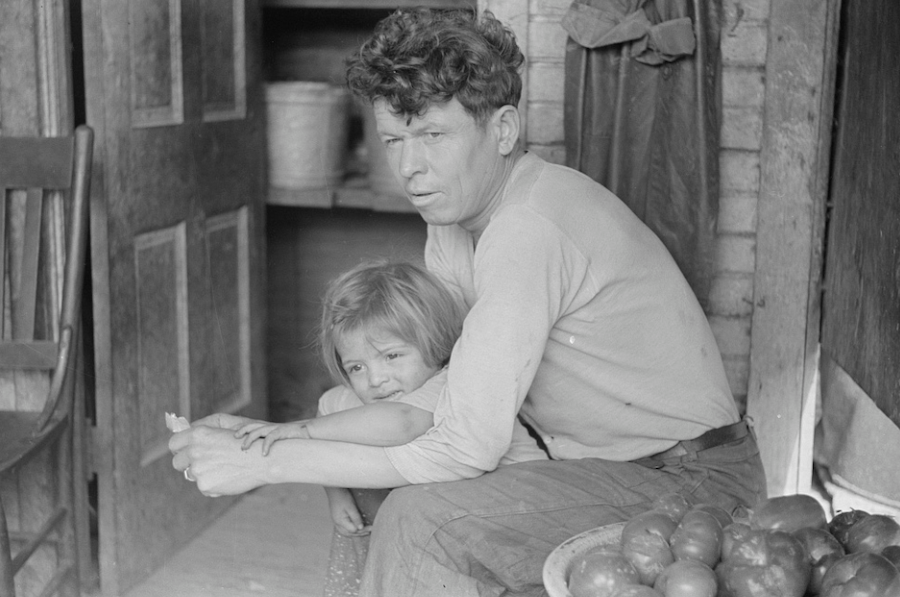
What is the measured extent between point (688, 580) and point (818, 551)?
26 cm

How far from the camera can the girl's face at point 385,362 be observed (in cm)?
202

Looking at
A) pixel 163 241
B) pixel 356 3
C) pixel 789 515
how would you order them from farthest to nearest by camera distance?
pixel 356 3 < pixel 163 241 < pixel 789 515

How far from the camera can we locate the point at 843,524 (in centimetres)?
162

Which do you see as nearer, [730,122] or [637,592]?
[637,592]

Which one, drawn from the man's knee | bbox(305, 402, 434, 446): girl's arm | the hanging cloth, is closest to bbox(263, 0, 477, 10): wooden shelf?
the hanging cloth

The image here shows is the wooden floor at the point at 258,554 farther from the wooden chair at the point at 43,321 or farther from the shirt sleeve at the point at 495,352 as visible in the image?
the shirt sleeve at the point at 495,352

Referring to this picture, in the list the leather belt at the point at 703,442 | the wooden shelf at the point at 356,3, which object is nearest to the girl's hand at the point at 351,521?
the leather belt at the point at 703,442

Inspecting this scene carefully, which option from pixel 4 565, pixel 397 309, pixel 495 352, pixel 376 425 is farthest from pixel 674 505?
pixel 4 565

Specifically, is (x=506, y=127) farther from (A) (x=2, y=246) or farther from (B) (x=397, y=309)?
(A) (x=2, y=246)

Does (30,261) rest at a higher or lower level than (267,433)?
higher

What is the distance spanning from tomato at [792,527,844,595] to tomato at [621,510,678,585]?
0.19m

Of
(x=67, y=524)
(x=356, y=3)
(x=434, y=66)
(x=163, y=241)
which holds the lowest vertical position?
(x=67, y=524)

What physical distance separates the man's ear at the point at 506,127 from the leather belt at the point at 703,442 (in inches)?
24.8

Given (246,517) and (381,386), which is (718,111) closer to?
(381,386)
